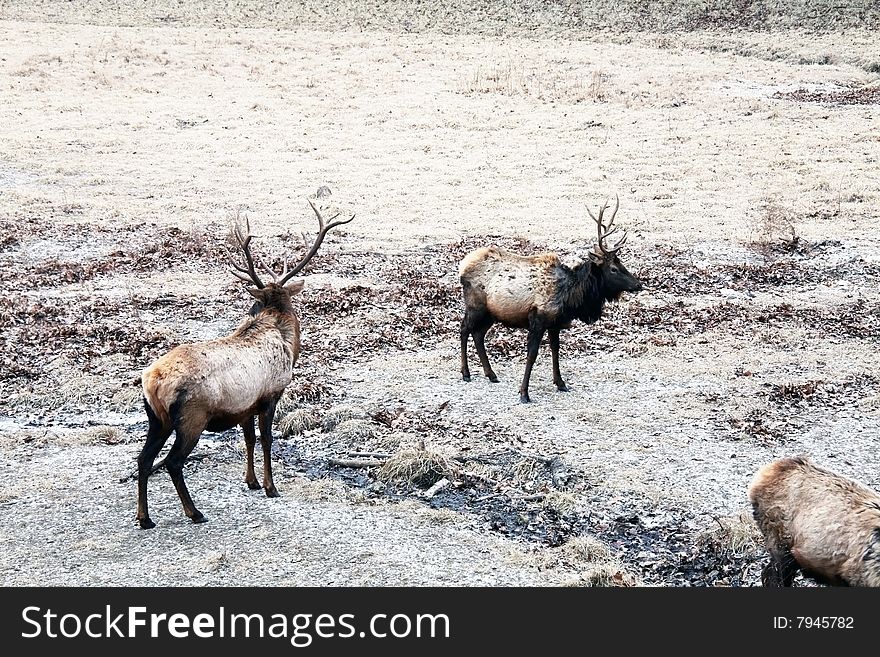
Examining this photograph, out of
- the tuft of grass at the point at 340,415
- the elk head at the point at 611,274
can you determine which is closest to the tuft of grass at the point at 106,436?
the tuft of grass at the point at 340,415

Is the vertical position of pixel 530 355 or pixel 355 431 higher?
pixel 530 355

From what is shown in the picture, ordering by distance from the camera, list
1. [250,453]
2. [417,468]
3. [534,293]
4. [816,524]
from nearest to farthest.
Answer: [816,524] < [250,453] < [417,468] < [534,293]

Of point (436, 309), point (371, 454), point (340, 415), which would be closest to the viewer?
point (371, 454)

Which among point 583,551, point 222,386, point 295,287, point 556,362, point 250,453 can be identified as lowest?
point 583,551

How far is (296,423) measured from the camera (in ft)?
34.0

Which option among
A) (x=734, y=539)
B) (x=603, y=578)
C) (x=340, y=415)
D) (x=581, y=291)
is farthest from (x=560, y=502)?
(x=581, y=291)

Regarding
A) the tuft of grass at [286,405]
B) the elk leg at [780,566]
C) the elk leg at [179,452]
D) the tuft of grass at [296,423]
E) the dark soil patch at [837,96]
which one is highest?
the dark soil patch at [837,96]

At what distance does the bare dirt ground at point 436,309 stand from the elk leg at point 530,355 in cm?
21

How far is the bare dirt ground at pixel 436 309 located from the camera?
8094 millimetres

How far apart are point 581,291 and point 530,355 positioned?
1070 millimetres

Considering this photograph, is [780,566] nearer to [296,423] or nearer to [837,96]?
[296,423]

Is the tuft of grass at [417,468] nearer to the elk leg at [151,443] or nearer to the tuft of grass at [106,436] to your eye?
the elk leg at [151,443]

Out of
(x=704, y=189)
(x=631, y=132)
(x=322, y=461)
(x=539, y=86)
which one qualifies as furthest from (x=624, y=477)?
(x=539, y=86)

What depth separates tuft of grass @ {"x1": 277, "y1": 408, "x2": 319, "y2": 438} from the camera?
1029cm
